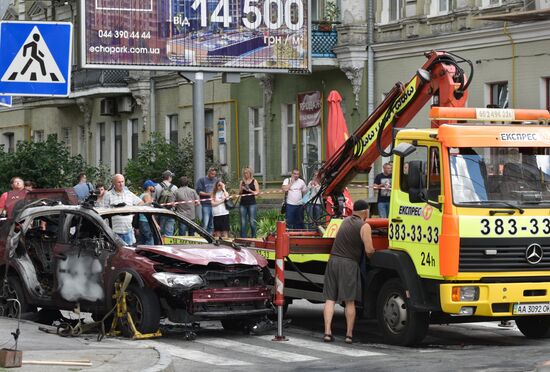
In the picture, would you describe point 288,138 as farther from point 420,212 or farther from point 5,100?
point 420,212

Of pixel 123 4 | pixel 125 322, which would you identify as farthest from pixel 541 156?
pixel 123 4

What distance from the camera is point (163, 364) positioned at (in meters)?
14.1

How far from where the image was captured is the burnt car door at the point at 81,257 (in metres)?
17.4

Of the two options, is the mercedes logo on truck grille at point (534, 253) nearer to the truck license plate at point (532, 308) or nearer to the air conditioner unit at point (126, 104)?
the truck license plate at point (532, 308)

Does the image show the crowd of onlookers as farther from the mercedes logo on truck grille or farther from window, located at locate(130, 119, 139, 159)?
window, located at locate(130, 119, 139, 159)

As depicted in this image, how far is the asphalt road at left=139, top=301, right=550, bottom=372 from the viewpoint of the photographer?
14.6m

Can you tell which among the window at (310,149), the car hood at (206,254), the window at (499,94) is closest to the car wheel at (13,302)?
the car hood at (206,254)

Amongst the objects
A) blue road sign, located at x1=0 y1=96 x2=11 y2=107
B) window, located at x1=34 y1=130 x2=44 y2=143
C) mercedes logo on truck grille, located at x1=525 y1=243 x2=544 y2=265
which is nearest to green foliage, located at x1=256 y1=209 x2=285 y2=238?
blue road sign, located at x1=0 y1=96 x2=11 y2=107

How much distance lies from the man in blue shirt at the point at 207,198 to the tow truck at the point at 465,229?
41.8 ft

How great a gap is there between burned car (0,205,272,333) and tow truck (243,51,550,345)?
5.05 feet

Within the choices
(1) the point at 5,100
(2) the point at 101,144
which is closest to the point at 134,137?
(2) the point at 101,144

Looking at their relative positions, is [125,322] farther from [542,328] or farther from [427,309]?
[542,328]

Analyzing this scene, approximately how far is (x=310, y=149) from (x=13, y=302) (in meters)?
24.0

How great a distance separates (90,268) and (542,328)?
214 inches
